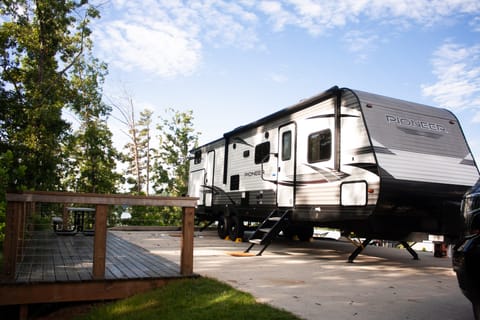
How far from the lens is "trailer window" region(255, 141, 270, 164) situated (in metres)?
9.88

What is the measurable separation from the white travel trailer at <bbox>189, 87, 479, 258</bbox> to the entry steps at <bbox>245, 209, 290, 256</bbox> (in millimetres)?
49

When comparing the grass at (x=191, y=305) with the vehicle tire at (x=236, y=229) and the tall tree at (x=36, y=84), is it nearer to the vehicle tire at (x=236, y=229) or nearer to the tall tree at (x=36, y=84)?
the vehicle tire at (x=236, y=229)

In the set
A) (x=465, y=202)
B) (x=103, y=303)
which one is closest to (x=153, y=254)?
(x=103, y=303)

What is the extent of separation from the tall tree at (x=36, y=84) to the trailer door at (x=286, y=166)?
9.62 m

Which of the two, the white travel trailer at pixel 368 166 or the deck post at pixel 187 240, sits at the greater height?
the white travel trailer at pixel 368 166

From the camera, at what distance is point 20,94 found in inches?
630

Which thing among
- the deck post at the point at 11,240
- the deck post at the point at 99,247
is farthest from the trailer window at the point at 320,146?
the deck post at the point at 11,240

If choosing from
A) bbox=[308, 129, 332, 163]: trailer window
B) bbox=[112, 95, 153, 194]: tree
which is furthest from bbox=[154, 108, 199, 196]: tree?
bbox=[308, 129, 332, 163]: trailer window

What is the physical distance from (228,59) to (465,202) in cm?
1590

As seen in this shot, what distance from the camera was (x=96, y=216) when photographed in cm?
521

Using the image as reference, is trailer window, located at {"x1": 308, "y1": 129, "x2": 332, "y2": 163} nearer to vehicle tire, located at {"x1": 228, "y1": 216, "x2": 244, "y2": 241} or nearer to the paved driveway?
the paved driveway

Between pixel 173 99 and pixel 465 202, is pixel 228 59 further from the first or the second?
pixel 465 202

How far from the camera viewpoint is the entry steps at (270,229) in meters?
8.42

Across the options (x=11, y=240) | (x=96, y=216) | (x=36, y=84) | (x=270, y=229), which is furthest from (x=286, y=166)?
(x=36, y=84)
